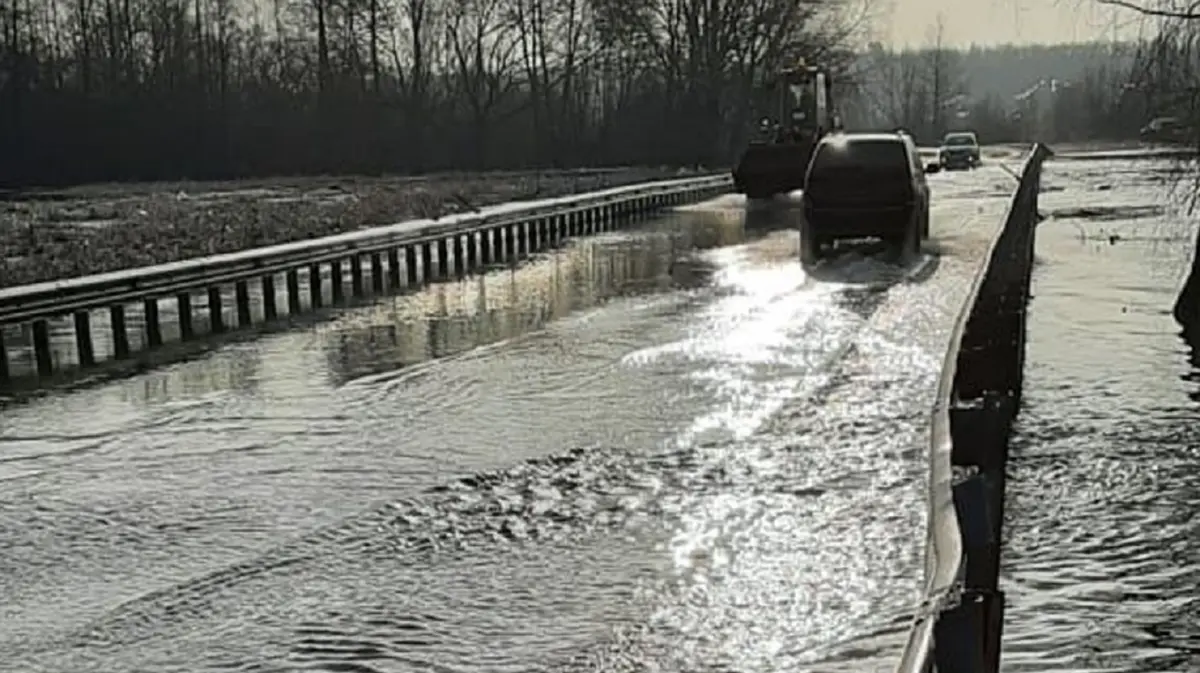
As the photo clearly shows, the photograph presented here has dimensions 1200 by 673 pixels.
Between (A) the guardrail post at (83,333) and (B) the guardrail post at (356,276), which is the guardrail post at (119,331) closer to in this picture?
(A) the guardrail post at (83,333)

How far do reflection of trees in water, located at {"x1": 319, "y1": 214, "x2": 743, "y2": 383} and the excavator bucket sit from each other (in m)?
10.3

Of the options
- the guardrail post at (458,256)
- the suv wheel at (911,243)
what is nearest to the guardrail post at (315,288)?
the guardrail post at (458,256)

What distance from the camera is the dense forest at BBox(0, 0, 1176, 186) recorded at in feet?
275

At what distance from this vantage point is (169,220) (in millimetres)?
42938

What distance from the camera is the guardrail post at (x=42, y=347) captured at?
664 inches

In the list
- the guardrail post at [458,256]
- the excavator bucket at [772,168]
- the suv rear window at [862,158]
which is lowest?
the guardrail post at [458,256]

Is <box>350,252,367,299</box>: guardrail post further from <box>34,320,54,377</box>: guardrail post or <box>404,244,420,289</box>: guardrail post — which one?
<box>34,320,54,377</box>: guardrail post

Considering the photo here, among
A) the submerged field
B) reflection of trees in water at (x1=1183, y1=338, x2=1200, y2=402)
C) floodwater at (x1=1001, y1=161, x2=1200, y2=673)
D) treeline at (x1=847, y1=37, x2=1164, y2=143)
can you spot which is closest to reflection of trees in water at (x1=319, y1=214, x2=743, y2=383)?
floodwater at (x1=1001, y1=161, x2=1200, y2=673)

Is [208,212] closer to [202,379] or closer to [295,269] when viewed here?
[295,269]

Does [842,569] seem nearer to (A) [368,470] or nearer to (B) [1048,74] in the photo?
(A) [368,470]

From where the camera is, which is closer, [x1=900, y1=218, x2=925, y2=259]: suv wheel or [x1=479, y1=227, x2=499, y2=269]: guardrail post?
[x1=900, y1=218, x2=925, y2=259]: suv wheel

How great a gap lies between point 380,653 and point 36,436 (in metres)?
6.70

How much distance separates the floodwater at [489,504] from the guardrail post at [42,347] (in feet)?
5.72

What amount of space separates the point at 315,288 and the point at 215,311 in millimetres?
3391
